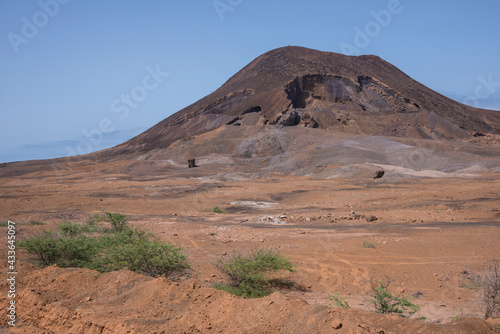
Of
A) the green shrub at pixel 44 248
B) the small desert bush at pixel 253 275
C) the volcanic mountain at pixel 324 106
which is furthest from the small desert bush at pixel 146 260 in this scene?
the volcanic mountain at pixel 324 106

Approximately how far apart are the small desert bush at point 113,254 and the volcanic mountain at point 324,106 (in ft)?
193

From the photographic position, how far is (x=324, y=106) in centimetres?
8219

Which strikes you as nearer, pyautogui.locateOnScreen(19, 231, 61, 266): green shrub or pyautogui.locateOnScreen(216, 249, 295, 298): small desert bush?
pyautogui.locateOnScreen(216, 249, 295, 298): small desert bush

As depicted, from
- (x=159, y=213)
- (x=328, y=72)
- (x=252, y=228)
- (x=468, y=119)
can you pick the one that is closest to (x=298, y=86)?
(x=328, y=72)

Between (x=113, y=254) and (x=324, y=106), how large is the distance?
77740mm

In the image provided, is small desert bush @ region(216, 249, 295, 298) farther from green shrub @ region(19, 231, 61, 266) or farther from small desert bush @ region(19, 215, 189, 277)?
green shrub @ region(19, 231, 61, 266)

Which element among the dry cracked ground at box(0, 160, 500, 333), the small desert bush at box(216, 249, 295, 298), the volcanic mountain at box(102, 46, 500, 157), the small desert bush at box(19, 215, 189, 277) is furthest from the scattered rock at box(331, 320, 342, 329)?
the volcanic mountain at box(102, 46, 500, 157)

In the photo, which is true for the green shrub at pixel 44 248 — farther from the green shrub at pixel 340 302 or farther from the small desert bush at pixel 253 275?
the green shrub at pixel 340 302

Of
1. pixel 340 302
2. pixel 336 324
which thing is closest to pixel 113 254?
pixel 340 302

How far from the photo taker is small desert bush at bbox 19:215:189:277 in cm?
750

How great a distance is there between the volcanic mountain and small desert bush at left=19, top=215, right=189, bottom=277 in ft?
193

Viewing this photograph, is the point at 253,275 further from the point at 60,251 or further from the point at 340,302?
the point at 60,251

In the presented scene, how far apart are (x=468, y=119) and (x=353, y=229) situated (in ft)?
311

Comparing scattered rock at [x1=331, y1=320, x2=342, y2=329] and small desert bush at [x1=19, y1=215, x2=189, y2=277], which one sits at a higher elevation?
small desert bush at [x1=19, y1=215, x2=189, y2=277]
